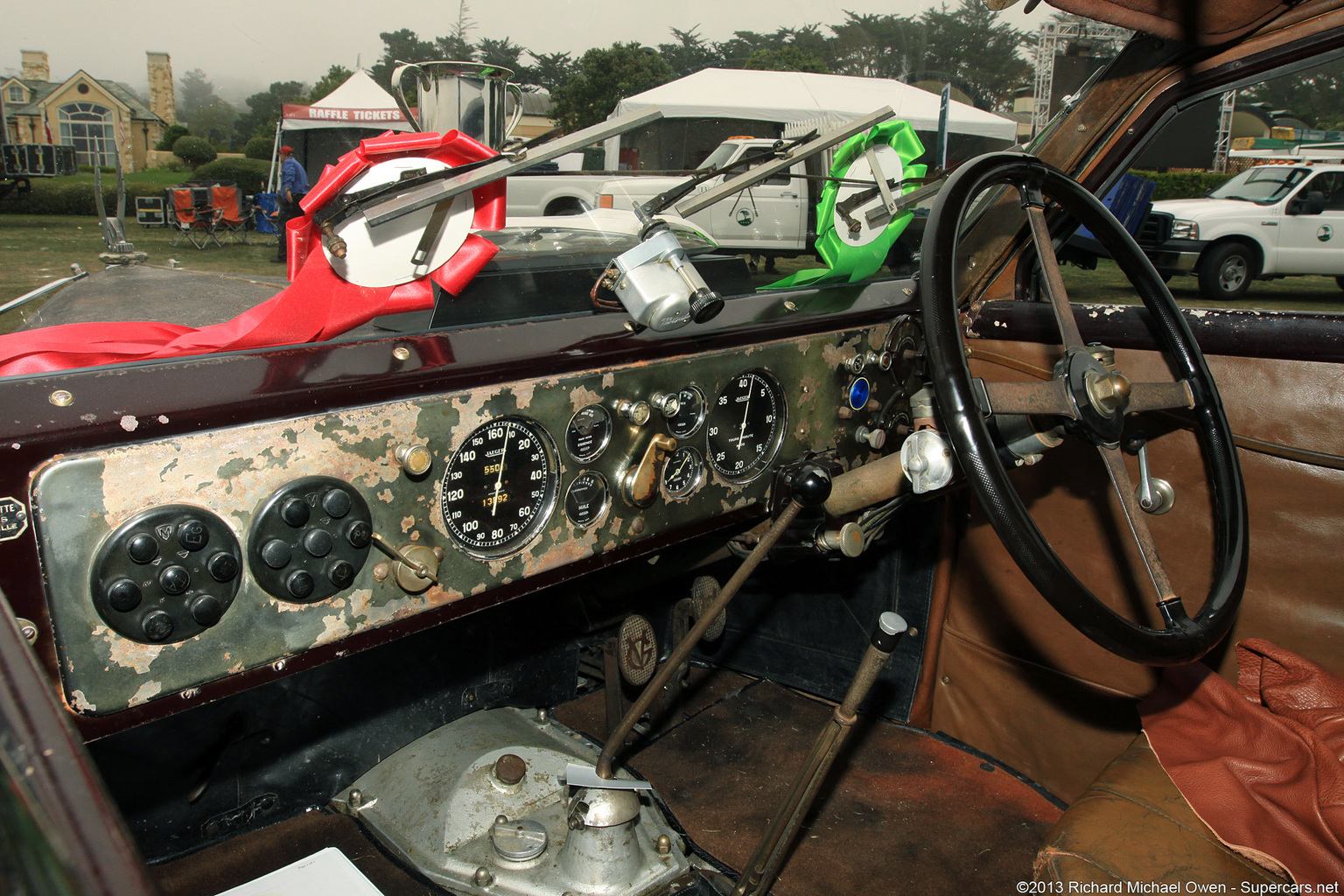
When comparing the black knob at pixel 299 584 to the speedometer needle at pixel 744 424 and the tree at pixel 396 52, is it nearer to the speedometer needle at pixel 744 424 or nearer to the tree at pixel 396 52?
the tree at pixel 396 52

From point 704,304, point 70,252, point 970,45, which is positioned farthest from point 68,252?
point 970,45

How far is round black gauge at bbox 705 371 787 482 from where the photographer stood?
1.83 m

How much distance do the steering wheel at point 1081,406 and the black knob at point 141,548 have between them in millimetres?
1083

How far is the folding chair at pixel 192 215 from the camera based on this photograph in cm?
122

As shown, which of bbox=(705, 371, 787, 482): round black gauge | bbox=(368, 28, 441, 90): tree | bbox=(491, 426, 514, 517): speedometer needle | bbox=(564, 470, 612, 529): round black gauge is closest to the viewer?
bbox=(368, 28, 441, 90): tree

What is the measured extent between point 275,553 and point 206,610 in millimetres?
107

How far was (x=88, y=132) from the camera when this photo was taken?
3.60 ft

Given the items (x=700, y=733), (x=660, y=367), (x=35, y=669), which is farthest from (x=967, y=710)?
(x=35, y=669)

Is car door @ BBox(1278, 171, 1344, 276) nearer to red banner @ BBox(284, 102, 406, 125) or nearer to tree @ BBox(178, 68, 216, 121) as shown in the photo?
red banner @ BBox(284, 102, 406, 125)

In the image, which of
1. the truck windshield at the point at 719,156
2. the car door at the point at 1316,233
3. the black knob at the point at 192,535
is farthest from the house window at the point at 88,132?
the car door at the point at 1316,233

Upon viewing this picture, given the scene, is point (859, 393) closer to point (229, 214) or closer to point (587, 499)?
point (587, 499)

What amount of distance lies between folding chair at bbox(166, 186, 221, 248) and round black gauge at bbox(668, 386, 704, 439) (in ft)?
2.69

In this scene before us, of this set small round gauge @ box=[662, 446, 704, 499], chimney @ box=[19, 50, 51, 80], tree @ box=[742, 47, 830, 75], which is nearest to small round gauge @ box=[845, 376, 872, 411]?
small round gauge @ box=[662, 446, 704, 499]

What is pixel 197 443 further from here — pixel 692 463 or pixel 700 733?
pixel 700 733
